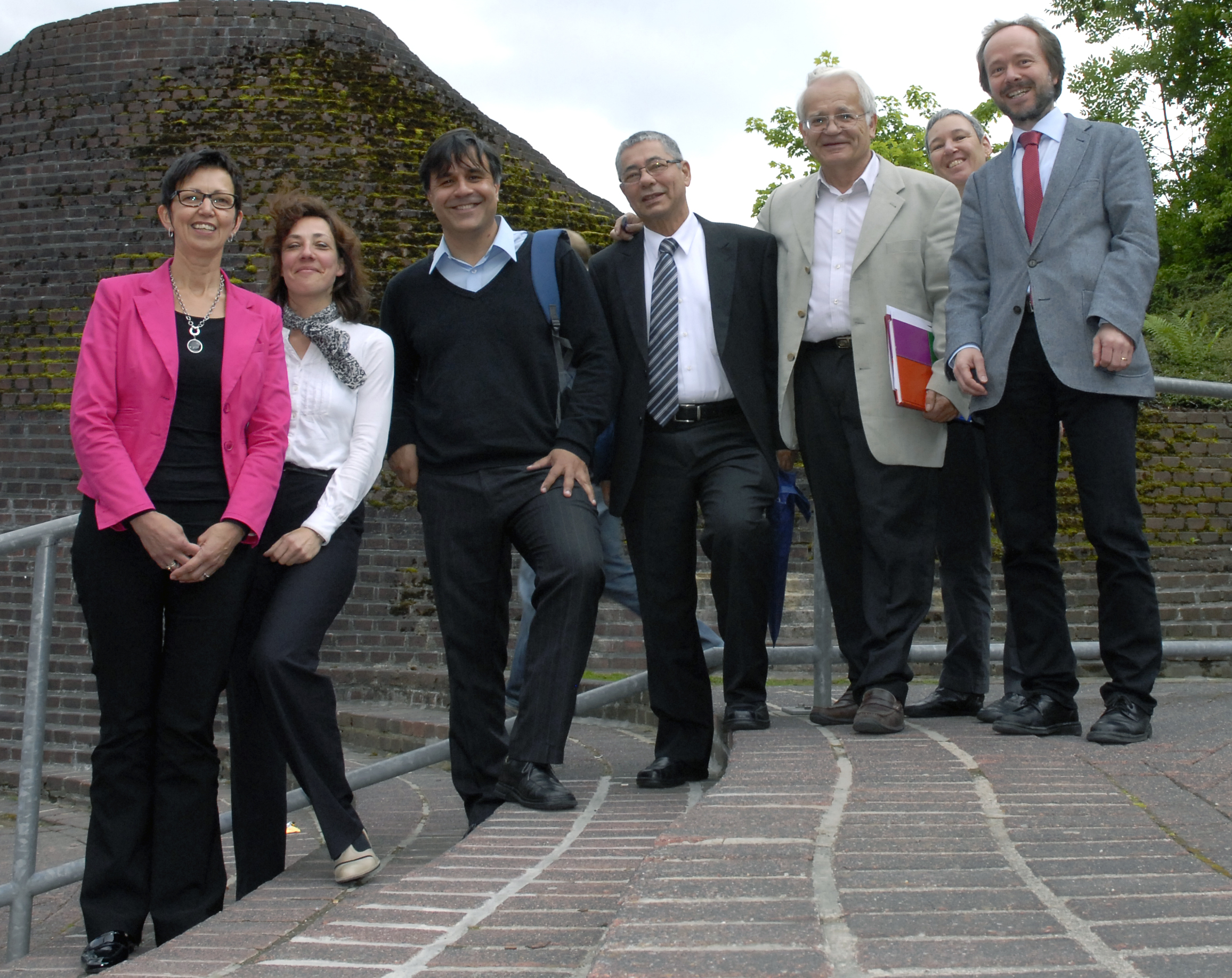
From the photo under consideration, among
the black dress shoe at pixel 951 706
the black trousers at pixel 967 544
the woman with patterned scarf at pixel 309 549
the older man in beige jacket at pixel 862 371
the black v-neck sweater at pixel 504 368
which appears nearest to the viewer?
the woman with patterned scarf at pixel 309 549

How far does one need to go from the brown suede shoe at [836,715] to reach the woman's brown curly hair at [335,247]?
1775 millimetres

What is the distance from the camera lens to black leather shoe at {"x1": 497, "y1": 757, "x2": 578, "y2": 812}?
315 cm

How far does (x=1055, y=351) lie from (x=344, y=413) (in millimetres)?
1898

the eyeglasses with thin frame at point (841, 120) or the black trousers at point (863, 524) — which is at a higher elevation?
Answer: the eyeglasses with thin frame at point (841, 120)

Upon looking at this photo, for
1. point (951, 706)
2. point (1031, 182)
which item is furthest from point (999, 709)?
point (1031, 182)

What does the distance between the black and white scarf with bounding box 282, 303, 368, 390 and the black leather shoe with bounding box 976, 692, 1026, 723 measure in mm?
1981

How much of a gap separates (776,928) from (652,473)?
212 cm

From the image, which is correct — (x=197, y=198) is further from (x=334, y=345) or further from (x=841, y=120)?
(x=841, y=120)

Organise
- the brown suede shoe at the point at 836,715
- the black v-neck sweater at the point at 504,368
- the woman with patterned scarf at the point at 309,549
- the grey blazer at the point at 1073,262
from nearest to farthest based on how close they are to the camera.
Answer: the woman with patterned scarf at the point at 309,549 → the grey blazer at the point at 1073,262 → the black v-neck sweater at the point at 504,368 → the brown suede shoe at the point at 836,715

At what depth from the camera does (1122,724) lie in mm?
3117

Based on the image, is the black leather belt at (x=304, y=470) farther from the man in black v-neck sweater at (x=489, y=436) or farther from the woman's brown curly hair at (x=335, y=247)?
the woman's brown curly hair at (x=335, y=247)

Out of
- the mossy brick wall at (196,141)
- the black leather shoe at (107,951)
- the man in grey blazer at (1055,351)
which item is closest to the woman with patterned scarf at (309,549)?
the black leather shoe at (107,951)

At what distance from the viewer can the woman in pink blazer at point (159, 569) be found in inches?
117

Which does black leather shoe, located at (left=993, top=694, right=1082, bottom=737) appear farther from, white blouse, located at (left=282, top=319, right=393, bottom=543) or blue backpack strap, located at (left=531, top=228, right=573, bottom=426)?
white blouse, located at (left=282, top=319, right=393, bottom=543)
